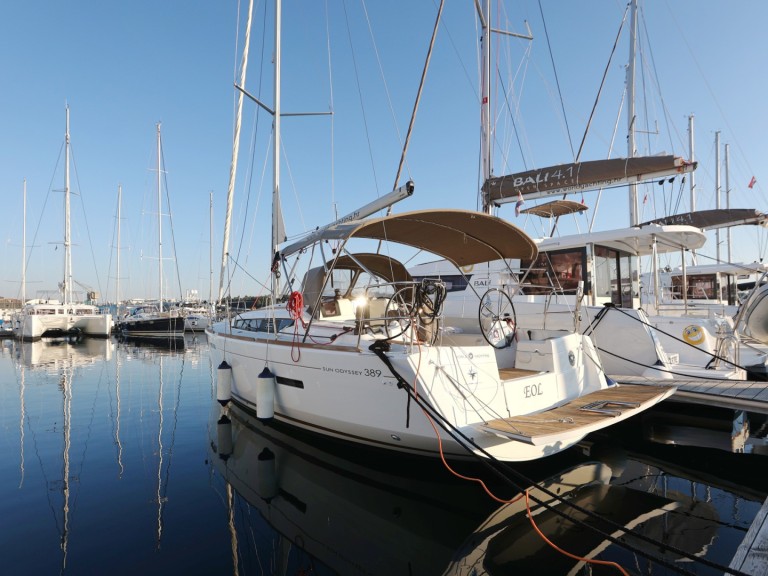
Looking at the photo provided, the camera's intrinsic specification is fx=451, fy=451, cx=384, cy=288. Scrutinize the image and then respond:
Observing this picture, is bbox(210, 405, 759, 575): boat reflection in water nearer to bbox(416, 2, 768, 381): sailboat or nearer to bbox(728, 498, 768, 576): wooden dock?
bbox(728, 498, 768, 576): wooden dock

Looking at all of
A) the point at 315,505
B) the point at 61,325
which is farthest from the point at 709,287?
the point at 61,325

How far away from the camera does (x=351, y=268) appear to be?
8672mm

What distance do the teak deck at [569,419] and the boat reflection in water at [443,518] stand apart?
575mm

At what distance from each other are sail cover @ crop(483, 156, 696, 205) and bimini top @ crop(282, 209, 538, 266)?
3.56 metres

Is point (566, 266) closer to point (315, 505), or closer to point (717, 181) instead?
point (315, 505)

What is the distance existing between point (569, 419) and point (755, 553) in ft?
6.62

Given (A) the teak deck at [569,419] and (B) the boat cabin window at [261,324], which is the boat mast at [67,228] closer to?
(B) the boat cabin window at [261,324]

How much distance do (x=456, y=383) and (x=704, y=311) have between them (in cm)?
1091

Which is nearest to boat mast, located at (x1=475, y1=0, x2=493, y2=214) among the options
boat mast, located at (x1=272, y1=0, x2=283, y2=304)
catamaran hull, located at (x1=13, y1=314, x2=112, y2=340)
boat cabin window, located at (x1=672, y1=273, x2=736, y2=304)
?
boat mast, located at (x1=272, y1=0, x2=283, y2=304)

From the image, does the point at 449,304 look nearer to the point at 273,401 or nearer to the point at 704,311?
the point at 273,401

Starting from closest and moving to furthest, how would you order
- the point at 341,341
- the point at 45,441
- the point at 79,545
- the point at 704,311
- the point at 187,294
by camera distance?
the point at 79,545, the point at 341,341, the point at 45,441, the point at 704,311, the point at 187,294

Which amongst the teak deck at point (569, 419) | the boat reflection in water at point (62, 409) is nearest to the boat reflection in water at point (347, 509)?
the teak deck at point (569, 419)

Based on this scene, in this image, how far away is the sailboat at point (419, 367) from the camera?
472cm

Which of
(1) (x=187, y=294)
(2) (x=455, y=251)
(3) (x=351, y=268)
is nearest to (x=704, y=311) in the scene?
(2) (x=455, y=251)
